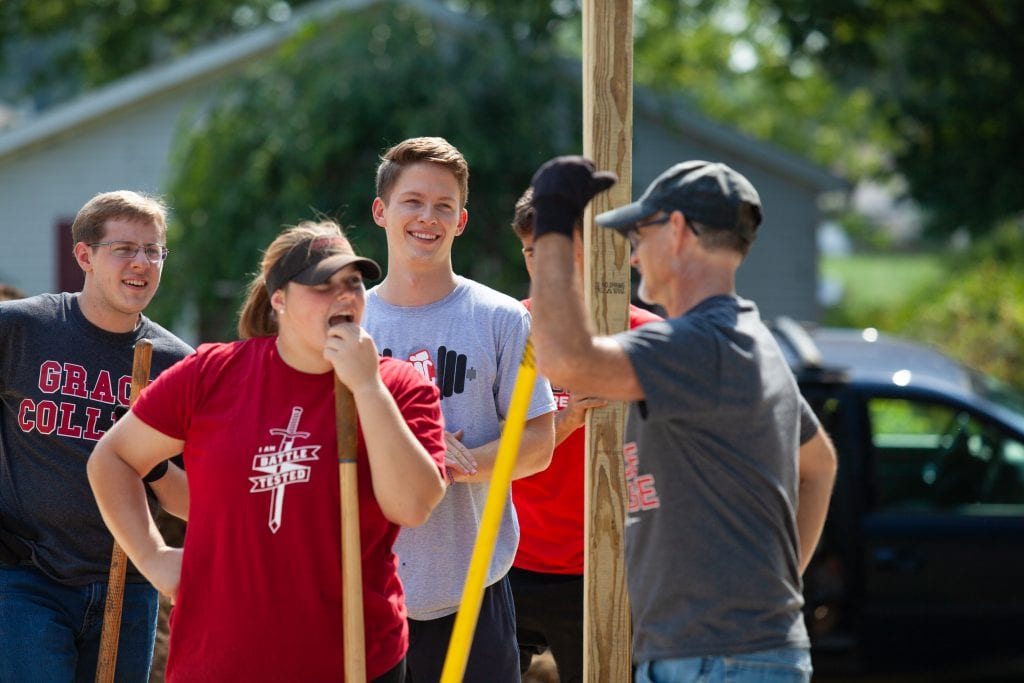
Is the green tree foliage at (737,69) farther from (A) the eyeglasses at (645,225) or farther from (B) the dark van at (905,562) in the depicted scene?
(A) the eyeglasses at (645,225)

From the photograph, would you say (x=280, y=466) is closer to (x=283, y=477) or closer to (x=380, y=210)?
(x=283, y=477)

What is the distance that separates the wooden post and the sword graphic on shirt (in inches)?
40.9

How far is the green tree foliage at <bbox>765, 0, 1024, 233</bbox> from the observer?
1343cm

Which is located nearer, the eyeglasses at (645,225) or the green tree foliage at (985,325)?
the eyeglasses at (645,225)

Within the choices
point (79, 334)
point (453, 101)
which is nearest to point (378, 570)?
point (79, 334)

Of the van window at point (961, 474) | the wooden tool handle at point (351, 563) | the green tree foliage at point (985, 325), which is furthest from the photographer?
the green tree foliage at point (985, 325)

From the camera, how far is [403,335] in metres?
3.53

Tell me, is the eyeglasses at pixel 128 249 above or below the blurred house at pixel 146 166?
below

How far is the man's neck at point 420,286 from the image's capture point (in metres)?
3.58

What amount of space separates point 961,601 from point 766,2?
10.2 m

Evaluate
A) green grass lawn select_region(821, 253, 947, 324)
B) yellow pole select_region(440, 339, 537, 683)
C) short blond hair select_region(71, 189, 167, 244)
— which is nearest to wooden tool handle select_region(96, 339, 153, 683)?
short blond hair select_region(71, 189, 167, 244)

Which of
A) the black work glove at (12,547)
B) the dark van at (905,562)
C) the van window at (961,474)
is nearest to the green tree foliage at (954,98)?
the van window at (961,474)

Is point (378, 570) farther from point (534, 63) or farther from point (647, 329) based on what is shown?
point (534, 63)

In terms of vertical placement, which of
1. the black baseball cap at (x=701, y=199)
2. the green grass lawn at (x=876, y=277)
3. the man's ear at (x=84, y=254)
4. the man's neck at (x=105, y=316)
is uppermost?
the green grass lawn at (x=876, y=277)
